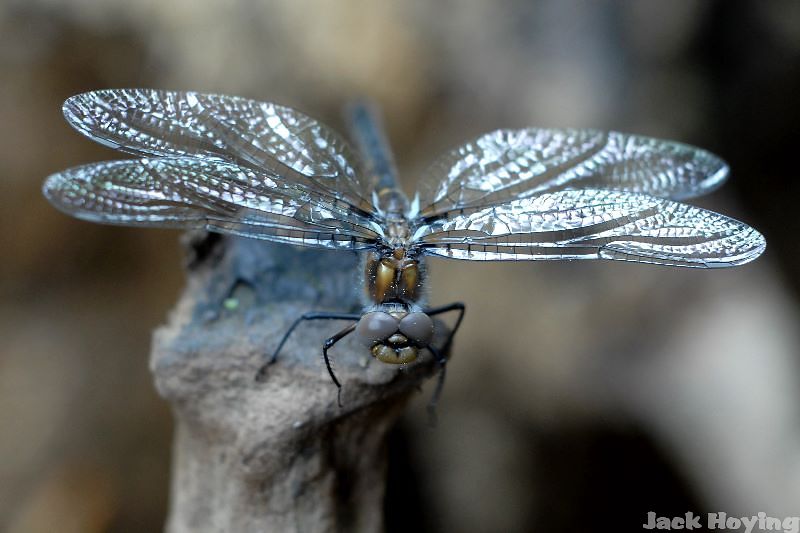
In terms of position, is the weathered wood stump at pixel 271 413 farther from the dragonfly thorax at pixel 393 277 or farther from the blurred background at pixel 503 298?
the blurred background at pixel 503 298

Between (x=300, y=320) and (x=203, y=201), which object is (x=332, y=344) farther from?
(x=203, y=201)

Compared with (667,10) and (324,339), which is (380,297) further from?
(667,10)

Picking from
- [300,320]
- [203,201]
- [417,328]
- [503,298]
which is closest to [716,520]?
[503,298]

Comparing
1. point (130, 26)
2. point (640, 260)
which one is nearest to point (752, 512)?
point (640, 260)

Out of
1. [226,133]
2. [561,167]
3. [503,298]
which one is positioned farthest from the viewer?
[503,298]

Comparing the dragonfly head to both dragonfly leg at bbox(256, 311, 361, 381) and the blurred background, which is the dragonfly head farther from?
the blurred background

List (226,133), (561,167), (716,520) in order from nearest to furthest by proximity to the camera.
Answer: (226,133), (561,167), (716,520)

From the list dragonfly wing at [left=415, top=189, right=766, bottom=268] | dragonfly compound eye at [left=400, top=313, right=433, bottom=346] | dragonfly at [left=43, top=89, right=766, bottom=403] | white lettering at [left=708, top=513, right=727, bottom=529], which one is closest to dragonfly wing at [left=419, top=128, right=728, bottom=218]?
dragonfly at [left=43, top=89, right=766, bottom=403]
